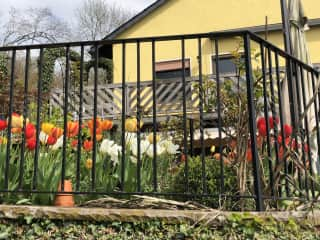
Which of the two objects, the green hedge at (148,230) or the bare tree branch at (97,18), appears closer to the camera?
the green hedge at (148,230)

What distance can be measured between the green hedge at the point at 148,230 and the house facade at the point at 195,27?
986 centimetres

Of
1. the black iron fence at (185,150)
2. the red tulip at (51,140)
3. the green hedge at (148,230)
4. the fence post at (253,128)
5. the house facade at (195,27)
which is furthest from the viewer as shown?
the house facade at (195,27)

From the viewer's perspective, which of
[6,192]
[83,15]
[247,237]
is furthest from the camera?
[83,15]

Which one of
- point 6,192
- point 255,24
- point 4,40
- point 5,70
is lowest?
point 6,192

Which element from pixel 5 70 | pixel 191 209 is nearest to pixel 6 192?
pixel 191 209

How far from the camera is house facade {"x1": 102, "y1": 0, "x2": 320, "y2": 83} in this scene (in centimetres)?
1210

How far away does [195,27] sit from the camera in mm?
13180

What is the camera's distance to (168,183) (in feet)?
10.5

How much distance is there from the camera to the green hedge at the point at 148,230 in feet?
7.10

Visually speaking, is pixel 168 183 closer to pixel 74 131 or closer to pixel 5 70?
pixel 74 131

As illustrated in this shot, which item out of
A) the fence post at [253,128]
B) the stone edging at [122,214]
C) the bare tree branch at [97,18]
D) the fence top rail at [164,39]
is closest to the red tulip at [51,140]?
the fence top rail at [164,39]

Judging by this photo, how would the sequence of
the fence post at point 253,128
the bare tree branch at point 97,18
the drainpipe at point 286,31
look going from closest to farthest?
1. the fence post at point 253,128
2. the drainpipe at point 286,31
3. the bare tree branch at point 97,18

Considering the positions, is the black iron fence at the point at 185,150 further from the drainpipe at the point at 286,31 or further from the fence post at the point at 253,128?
the drainpipe at the point at 286,31

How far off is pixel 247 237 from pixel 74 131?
1.50 m
